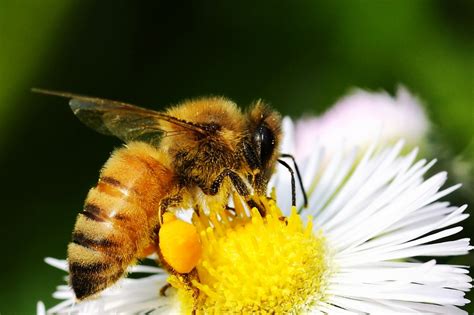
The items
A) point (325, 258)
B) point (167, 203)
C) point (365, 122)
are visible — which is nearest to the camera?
point (167, 203)

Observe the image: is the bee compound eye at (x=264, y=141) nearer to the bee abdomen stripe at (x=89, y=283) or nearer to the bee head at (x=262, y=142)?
the bee head at (x=262, y=142)

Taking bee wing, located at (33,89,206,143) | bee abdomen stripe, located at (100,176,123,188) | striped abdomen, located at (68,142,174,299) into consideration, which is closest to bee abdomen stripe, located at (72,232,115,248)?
striped abdomen, located at (68,142,174,299)

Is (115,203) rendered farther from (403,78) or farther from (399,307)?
(403,78)

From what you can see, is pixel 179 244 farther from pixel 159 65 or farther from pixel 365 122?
pixel 159 65

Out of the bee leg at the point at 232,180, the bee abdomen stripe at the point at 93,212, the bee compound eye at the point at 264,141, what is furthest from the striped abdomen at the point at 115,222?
the bee compound eye at the point at 264,141

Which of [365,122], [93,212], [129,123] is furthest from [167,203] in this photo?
[365,122]

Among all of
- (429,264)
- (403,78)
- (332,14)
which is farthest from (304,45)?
(429,264)
